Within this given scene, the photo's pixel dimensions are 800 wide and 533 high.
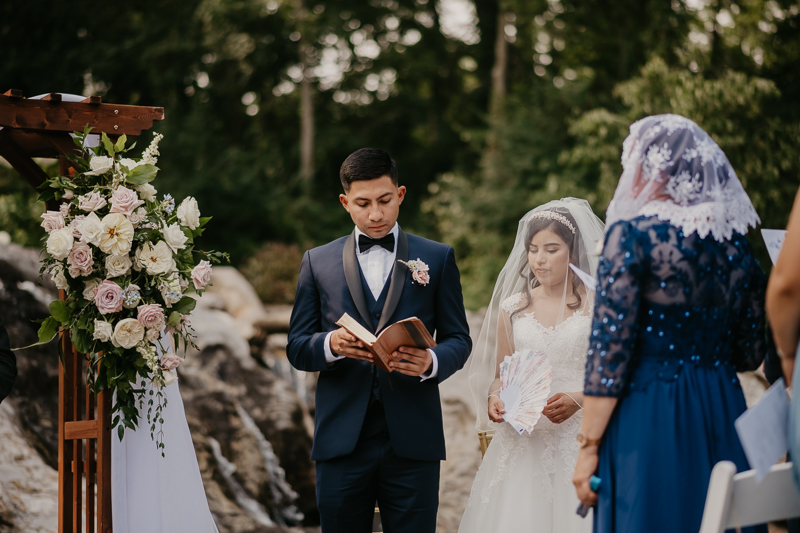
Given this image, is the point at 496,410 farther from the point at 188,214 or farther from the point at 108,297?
the point at 108,297

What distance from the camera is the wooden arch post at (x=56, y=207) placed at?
3.38 metres

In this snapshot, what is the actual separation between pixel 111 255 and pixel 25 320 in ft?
12.7

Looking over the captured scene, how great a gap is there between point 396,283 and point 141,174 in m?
1.40

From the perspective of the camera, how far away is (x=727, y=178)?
2.31 m

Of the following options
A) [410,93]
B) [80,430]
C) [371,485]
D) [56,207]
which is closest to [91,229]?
[56,207]

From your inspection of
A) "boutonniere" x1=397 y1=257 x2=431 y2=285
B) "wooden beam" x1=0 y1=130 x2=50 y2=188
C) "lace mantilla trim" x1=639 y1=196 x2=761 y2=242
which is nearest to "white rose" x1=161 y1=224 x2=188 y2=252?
"wooden beam" x1=0 y1=130 x2=50 y2=188

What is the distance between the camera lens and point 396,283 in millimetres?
3047

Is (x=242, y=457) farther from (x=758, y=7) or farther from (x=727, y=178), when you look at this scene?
(x=758, y=7)

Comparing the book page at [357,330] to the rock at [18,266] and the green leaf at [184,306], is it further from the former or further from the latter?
the rock at [18,266]

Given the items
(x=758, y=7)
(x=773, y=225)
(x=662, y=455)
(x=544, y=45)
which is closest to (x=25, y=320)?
(x=662, y=455)

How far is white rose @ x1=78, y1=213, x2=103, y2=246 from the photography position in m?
3.14

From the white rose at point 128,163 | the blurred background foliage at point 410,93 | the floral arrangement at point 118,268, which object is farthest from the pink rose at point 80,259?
the blurred background foliage at point 410,93

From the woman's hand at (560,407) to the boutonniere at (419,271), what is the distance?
93 centimetres

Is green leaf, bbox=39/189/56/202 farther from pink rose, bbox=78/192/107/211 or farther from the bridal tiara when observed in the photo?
the bridal tiara
